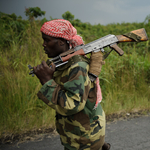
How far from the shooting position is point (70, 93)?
114 centimetres

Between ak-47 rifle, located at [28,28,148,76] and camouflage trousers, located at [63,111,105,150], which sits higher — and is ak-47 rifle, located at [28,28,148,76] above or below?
above

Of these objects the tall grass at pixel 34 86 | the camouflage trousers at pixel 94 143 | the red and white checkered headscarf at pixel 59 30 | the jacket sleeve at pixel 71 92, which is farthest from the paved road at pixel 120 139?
the red and white checkered headscarf at pixel 59 30

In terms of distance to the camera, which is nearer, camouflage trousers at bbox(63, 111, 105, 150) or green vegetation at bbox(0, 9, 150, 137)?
camouflage trousers at bbox(63, 111, 105, 150)

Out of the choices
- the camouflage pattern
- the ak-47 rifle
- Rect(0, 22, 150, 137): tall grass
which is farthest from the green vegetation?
the ak-47 rifle

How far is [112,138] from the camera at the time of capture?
2639 mm

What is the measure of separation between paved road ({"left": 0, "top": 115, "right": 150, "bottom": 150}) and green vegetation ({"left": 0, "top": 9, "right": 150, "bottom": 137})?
0.90ft

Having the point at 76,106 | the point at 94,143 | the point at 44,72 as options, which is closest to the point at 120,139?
the point at 94,143

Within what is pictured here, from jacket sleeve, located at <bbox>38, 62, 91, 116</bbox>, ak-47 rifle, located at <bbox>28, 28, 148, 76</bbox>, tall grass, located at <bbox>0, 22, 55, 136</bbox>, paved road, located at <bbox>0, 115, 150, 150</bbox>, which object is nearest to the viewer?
jacket sleeve, located at <bbox>38, 62, 91, 116</bbox>

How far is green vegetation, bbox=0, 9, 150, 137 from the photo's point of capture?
2.81 m

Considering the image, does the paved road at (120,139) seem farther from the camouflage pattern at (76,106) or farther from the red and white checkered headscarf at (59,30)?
the red and white checkered headscarf at (59,30)

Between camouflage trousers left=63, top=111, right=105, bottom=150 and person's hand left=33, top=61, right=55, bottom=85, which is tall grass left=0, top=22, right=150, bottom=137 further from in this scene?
person's hand left=33, top=61, right=55, bottom=85

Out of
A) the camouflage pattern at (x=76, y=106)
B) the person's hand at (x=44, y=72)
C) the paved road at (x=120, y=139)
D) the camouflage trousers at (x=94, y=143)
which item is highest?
the person's hand at (x=44, y=72)

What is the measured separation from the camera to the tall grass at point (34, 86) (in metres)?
2.80

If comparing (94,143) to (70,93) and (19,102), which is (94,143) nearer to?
(70,93)
